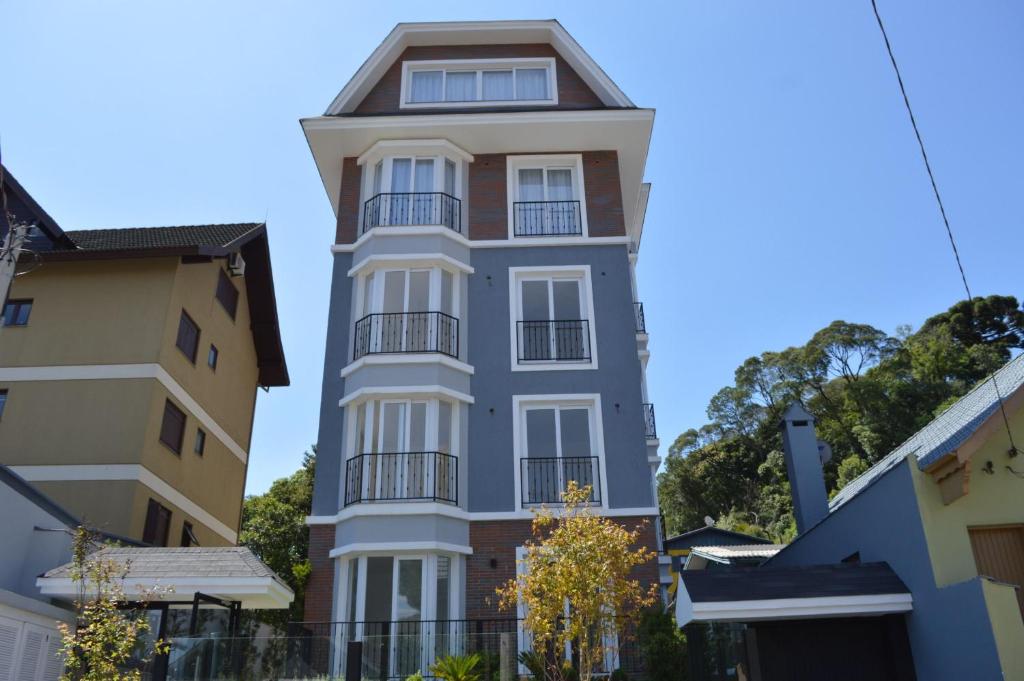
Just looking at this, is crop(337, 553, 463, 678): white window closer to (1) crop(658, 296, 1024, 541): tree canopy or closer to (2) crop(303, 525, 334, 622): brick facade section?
(2) crop(303, 525, 334, 622): brick facade section

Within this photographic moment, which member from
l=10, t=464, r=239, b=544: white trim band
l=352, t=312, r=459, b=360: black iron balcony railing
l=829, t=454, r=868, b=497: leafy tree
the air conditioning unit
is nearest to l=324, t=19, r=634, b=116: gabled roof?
A: the air conditioning unit

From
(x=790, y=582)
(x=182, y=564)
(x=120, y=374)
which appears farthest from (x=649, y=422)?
(x=120, y=374)

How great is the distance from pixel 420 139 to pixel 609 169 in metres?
4.62

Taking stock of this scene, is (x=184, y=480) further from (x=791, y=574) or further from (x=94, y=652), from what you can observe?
(x=791, y=574)

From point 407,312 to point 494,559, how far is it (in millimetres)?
5600

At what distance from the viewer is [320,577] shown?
15.9 m

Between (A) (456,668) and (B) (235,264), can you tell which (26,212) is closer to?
(B) (235,264)

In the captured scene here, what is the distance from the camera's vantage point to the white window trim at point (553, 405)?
16.7 m

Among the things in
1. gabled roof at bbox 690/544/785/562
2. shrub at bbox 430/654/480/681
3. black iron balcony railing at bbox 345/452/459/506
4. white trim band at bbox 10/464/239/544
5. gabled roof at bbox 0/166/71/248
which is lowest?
shrub at bbox 430/654/480/681

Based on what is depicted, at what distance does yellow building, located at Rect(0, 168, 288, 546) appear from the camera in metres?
17.9

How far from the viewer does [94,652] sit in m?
10.4

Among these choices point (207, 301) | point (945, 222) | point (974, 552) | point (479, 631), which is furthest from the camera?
point (207, 301)

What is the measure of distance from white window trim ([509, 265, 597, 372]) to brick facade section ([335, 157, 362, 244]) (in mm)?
3982

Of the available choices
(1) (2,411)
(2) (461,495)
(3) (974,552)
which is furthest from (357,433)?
(3) (974,552)
